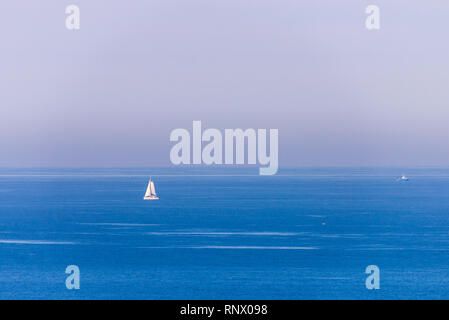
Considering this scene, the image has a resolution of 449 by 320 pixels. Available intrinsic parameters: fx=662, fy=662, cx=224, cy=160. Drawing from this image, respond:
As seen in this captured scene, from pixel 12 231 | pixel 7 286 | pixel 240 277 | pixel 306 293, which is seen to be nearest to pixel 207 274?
pixel 240 277

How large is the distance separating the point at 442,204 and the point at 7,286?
122 meters

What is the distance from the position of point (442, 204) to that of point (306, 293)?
108922 millimetres

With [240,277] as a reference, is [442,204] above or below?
above

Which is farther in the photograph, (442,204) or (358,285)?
(442,204)

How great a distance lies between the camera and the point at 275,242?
9806cm

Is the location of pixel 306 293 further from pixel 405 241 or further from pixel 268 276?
pixel 405 241

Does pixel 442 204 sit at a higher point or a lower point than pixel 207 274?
higher
